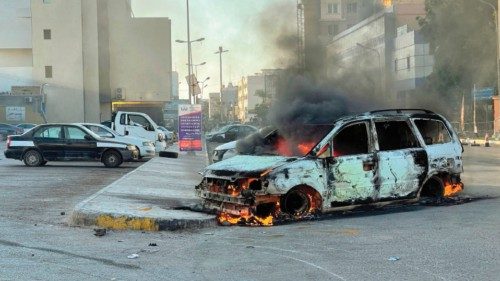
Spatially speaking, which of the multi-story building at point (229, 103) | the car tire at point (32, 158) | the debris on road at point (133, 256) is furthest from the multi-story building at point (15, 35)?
the debris on road at point (133, 256)

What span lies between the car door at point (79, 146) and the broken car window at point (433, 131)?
449 inches

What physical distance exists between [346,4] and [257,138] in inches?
639

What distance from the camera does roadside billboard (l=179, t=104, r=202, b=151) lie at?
22188 mm

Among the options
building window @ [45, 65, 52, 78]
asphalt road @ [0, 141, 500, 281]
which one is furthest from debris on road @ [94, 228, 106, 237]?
building window @ [45, 65, 52, 78]

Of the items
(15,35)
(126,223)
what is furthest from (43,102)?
(126,223)

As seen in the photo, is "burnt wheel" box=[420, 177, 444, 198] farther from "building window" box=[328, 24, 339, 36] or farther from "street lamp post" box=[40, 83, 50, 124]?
"street lamp post" box=[40, 83, 50, 124]

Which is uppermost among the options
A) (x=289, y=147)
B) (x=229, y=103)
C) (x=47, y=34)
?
(x=47, y=34)

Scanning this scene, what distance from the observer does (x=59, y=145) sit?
18547 mm

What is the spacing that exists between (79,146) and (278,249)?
42.8 ft

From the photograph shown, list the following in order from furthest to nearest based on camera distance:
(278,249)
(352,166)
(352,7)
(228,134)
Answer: (228,134) → (352,7) → (352,166) → (278,249)

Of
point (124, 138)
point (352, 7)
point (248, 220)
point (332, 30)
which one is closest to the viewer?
point (248, 220)

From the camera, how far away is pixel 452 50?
3828cm

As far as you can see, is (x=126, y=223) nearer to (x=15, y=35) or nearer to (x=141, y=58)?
(x=141, y=58)

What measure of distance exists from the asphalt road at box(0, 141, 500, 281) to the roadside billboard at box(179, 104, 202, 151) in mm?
12240
